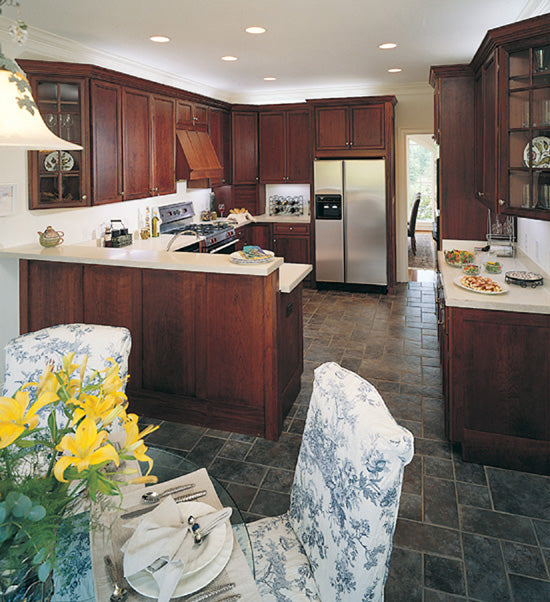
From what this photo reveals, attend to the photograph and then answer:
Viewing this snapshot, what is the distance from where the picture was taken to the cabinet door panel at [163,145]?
503 centimetres

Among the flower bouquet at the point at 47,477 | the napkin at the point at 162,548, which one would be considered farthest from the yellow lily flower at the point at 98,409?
the napkin at the point at 162,548

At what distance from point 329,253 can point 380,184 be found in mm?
1115

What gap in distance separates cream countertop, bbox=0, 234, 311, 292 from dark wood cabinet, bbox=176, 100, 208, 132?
94.8 inches

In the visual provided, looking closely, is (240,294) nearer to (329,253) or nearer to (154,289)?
(154,289)

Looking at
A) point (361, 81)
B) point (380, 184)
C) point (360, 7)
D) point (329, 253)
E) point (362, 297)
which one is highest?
point (361, 81)

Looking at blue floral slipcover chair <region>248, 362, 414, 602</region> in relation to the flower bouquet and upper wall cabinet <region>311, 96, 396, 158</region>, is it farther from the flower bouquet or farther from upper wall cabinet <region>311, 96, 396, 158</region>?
upper wall cabinet <region>311, 96, 396, 158</region>

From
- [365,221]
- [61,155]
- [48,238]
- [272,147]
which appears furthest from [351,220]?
[48,238]

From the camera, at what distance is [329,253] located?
684 centimetres

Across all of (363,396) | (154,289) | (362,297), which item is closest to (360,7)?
(154,289)

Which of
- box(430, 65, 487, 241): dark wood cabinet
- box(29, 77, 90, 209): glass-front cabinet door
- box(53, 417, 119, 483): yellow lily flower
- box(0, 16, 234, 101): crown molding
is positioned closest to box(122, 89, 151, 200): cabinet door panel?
box(0, 16, 234, 101): crown molding

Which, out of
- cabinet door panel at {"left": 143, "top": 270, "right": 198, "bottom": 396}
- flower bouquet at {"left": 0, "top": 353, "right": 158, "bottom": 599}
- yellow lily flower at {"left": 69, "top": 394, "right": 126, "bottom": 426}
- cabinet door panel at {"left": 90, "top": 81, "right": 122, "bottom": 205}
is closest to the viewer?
flower bouquet at {"left": 0, "top": 353, "right": 158, "bottom": 599}

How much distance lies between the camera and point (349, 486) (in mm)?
1297

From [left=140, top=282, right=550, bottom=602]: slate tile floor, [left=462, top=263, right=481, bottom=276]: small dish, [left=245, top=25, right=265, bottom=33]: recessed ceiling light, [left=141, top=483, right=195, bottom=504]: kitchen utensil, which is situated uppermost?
[left=245, top=25, right=265, bottom=33]: recessed ceiling light

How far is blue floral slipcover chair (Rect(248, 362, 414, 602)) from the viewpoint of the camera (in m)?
1.22
